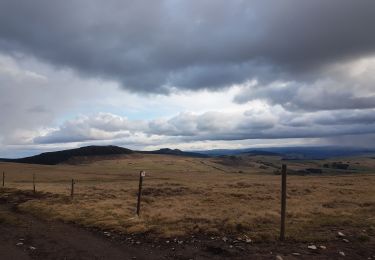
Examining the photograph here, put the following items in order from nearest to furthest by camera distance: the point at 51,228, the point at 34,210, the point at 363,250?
the point at 363,250
the point at 51,228
the point at 34,210

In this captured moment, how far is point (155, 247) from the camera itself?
1781 cm

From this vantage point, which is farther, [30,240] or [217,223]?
[217,223]

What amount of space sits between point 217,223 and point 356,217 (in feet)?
31.8

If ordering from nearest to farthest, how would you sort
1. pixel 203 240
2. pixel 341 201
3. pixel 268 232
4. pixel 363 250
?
pixel 363 250 → pixel 203 240 → pixel 268 232 → pixel 341 201

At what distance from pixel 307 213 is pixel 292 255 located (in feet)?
41.6

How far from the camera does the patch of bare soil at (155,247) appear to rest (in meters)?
16.1

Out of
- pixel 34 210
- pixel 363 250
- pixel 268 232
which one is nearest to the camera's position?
pixel 363 250

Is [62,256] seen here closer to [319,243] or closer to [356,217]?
[319,243]

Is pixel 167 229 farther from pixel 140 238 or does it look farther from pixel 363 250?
pixel 363 250

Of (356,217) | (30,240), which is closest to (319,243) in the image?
(356,217)

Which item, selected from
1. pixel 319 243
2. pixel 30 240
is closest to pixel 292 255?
pixel 319 243

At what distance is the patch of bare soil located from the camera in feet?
52.9

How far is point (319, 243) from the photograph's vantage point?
18156 mm

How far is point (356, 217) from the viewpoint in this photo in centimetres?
2631
